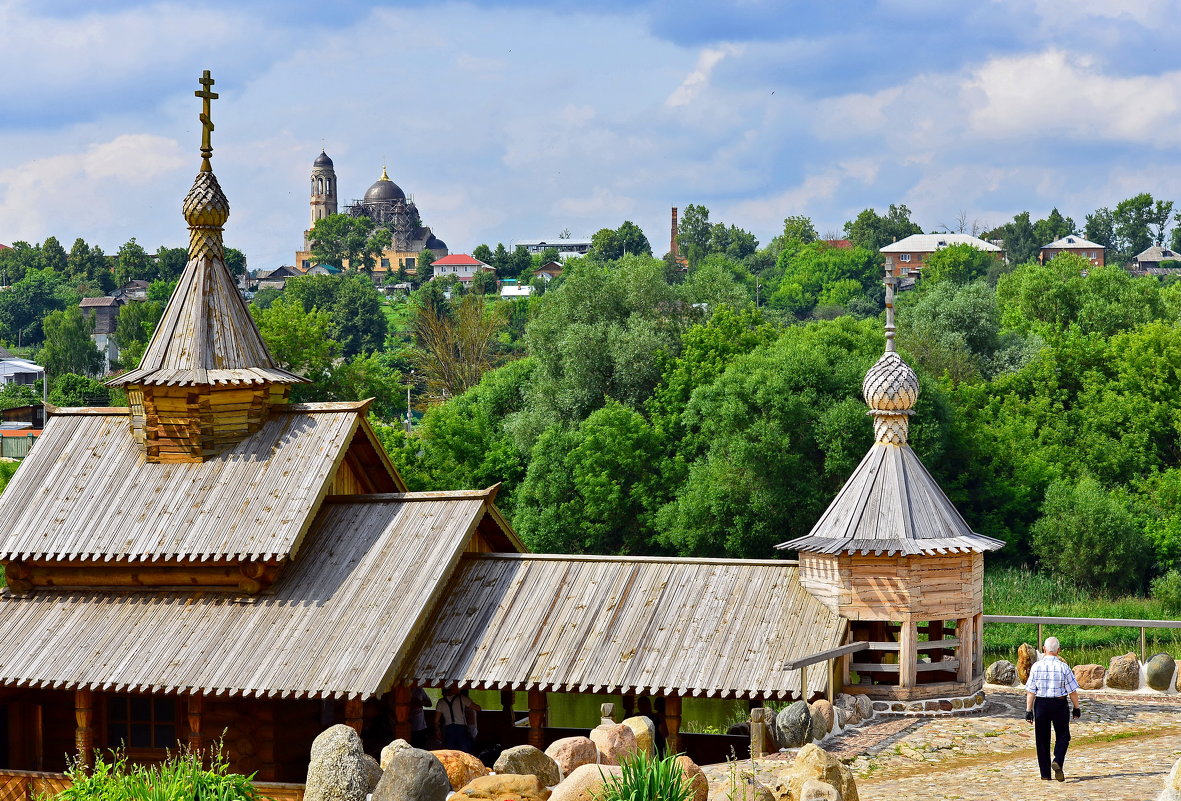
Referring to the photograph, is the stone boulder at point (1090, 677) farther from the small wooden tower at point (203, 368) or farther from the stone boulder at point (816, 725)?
the small wooden tower at point (203, 368)

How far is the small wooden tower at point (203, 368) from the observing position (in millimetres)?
20234

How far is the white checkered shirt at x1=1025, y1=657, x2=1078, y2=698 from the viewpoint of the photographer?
13.8 meters

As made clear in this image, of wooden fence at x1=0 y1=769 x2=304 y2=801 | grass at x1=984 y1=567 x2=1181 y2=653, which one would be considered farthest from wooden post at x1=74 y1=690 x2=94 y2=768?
grass at x1=984 y1=567 x2=1181 y2=653

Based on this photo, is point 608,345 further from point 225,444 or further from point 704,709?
point 225,444

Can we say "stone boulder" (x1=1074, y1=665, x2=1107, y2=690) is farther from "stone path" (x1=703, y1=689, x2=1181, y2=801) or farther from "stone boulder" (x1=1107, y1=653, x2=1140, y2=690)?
"stone path" (x1=703, y1=689, x2=1181, y2=801)

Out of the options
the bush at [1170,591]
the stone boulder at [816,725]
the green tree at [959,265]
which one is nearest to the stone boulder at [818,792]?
the stone boulder at [816,725]

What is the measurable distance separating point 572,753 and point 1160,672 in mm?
8602

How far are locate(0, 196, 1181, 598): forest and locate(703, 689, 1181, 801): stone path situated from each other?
19.7m

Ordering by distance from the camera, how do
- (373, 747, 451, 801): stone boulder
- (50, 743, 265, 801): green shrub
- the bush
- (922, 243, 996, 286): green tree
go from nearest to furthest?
(50, 743, 265, 801): green shrub → (373, 747, 451, 801): stone boulder → the bush → (922, 243, 996, 286): green tree

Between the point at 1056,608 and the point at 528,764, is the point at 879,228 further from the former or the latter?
the point at 528,764

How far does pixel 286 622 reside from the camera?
18.4m

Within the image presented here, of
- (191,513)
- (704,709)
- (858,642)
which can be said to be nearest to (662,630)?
(858,642)

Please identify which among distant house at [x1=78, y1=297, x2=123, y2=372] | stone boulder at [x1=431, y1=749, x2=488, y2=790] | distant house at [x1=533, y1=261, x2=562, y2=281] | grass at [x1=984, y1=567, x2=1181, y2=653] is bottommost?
grass at [x1=984, y1=567, x2=1181, y2=653]

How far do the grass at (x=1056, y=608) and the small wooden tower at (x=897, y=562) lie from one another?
1711cm
